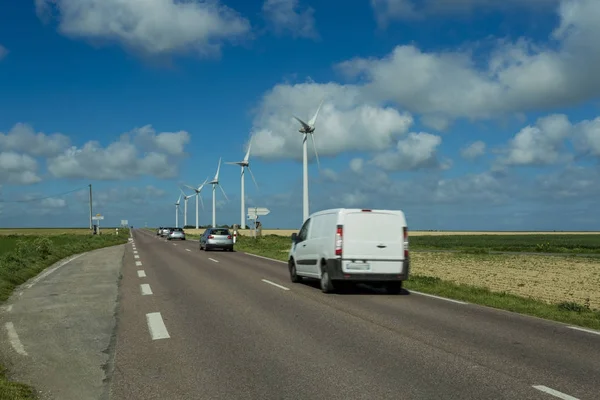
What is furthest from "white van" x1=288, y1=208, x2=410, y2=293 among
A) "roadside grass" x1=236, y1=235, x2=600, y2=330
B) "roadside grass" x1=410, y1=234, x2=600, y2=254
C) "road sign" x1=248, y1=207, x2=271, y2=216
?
"road sign" x1=248, y1=207, x2=271, y2=216

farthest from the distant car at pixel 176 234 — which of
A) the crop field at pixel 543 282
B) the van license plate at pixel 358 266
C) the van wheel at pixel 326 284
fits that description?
the van license plate at pixel 358 266

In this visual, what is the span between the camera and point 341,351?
23.9 ft

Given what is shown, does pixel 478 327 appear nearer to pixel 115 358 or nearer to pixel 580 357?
pixel 580 357

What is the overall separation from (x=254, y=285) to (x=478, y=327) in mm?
→ 7510

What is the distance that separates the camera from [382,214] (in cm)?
1429

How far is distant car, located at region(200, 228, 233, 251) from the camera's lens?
36875mm

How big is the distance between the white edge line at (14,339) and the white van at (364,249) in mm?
7069

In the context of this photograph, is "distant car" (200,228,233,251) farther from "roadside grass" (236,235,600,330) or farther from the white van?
the white van

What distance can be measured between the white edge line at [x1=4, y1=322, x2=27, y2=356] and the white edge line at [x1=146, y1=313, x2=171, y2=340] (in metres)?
1.72

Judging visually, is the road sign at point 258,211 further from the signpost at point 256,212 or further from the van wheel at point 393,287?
the van wheel at point 393,287

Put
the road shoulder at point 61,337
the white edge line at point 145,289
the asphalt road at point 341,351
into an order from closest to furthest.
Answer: the asphalt road at point 341,351 < the road shoulder at point 61,337 < the white edge line at point 145,289

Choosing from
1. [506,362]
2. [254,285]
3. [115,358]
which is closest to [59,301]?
[254,285]

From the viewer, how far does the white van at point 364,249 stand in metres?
13.8

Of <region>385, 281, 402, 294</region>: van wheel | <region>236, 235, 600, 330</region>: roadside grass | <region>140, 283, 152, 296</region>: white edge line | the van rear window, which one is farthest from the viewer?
<region>385, 281, 402, 294</region>: van wheel
